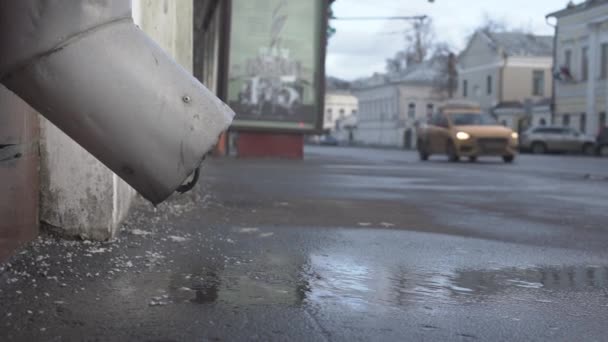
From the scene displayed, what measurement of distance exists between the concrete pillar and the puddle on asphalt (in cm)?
4824

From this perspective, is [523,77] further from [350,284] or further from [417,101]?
[350,284]

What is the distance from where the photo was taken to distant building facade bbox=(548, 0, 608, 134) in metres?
49.3

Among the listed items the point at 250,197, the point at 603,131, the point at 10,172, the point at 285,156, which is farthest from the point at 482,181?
the point at 603,131

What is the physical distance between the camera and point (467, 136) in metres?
24.0

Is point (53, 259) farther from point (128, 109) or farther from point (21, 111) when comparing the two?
point (128, 109)

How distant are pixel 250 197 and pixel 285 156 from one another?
1226 cm

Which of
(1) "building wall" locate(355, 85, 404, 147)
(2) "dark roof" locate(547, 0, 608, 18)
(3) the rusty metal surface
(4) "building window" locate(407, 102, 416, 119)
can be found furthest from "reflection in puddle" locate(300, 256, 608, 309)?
(4) "building window" locate(407, 102, 416, 119)

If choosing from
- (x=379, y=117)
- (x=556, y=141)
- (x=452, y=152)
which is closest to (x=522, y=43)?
(x=379, y=117)

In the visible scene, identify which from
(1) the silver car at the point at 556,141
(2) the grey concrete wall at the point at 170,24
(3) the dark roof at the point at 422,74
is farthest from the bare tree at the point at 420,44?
(2) the grey concrete wall at the point at 170,24

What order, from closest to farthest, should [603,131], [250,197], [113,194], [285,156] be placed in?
[113,194]
[250,197]
[285,156]
[603,131]

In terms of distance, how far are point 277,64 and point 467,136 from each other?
7.32m

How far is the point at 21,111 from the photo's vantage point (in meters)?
4.09

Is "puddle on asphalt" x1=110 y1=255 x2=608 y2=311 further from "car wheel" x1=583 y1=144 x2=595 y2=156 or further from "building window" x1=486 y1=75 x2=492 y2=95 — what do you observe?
"building window" x1=486 y1=75 x2=492 y2=95

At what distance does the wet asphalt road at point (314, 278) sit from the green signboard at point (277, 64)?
12.3 meters
